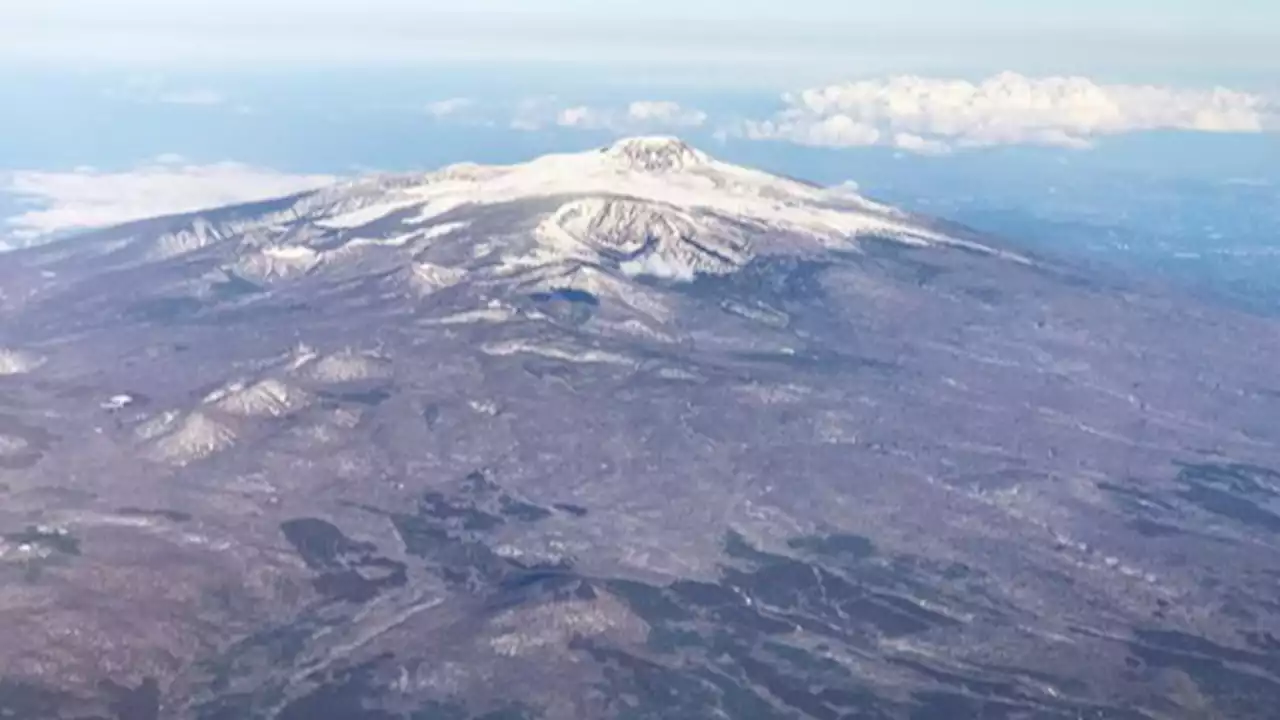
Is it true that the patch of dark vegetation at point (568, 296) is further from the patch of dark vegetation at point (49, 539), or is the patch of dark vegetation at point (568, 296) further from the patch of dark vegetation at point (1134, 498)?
the patch of dark vegetation at point (49, 539)

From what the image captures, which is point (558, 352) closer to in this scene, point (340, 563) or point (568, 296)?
point (568, 296)

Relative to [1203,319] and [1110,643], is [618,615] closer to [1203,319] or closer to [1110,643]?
[1110,643]

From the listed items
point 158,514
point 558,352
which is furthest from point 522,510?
point 558,352

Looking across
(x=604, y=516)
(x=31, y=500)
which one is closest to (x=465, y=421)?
(x=604, y=516)

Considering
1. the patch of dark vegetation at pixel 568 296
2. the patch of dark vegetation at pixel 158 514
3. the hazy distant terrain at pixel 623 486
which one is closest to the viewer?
the hazy distant terrain at pixel 623 486

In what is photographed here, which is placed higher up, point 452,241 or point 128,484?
point 452,241

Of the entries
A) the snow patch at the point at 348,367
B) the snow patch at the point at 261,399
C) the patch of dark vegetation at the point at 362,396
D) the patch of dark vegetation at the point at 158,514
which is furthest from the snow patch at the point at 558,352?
the patch of dark vegetation at the point at 158,514
